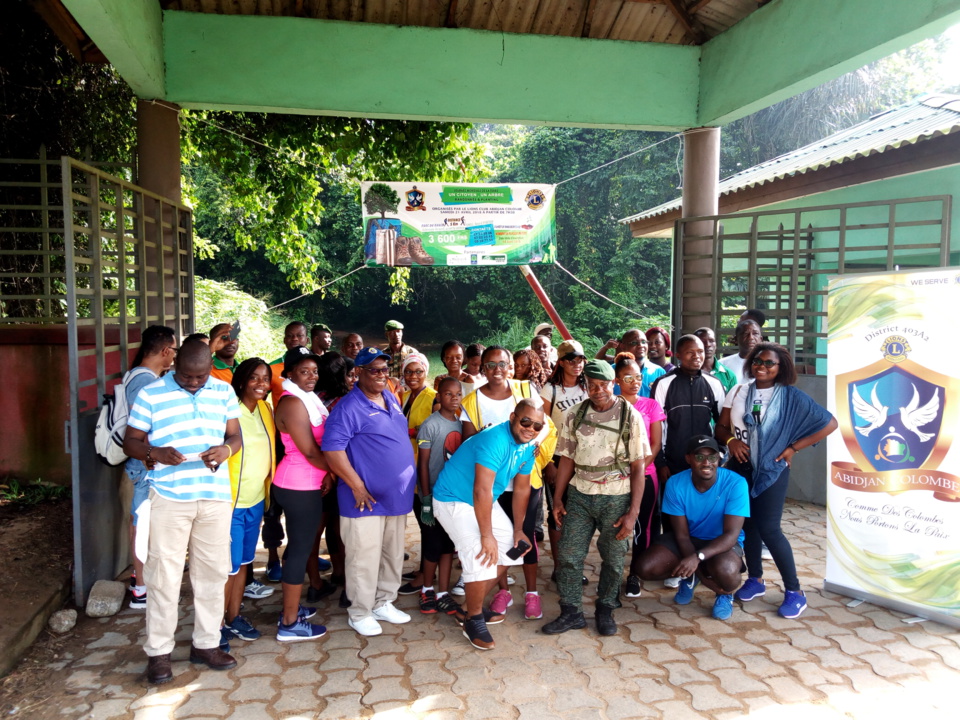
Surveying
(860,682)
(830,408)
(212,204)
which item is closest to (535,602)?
(860,682)

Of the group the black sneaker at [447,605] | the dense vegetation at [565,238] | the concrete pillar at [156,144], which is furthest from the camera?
the dense vegetation at [565,238]

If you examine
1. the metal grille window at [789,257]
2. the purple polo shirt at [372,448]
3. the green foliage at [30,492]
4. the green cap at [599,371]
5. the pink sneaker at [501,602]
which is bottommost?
the pink sneaker at [501,602]

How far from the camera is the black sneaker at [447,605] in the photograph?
170 inches

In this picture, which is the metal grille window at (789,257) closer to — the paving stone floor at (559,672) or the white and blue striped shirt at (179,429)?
the paving stone floor at (559,672)

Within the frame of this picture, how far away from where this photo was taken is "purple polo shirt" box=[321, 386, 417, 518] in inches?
151

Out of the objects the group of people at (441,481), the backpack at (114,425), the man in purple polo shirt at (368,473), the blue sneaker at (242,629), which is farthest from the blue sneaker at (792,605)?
the backpack at (114,425)

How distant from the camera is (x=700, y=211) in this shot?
7121 millimetres

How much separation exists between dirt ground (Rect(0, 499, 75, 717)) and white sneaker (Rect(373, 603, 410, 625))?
1554 millimetres

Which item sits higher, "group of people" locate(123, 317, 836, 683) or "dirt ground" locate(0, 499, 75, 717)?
"group of people" locate(123, 317, 836, 683)

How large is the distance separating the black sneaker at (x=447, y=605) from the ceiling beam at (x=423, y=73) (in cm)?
412

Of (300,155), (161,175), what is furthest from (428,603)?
(300,155)

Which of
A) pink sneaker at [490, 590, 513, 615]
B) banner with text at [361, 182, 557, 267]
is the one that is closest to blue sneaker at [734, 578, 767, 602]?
pink sneaker at [490, 590, 513, 615]

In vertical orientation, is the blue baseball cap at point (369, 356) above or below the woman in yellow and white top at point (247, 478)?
above

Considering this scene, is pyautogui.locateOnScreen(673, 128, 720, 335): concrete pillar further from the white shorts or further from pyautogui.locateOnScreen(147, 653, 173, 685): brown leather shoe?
pyautogui.locateOnScreen(147, 653, 173, 685): brown leather shoe
